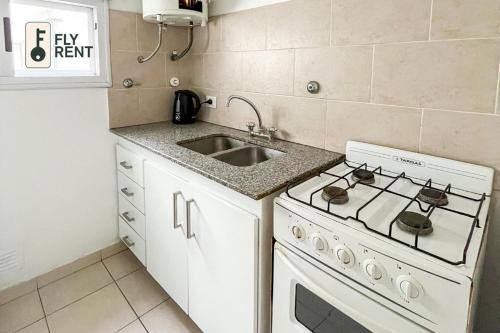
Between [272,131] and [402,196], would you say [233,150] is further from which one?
[402,196]

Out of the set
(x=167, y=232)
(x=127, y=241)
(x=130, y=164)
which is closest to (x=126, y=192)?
(x=130, y=164)

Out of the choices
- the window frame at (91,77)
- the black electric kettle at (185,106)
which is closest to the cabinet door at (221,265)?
the black electric kettle at (185,106)

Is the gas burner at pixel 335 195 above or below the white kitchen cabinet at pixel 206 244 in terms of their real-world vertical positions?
above

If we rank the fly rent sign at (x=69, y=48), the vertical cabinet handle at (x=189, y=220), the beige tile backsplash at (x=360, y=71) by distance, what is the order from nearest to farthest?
1. the beige tile backsplash at (x=360, y=71)
2. the vertical cabinet handle at (x=189, y=220)
3. the fly rent sign at (x=69, y=48)

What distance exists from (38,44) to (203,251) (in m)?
1.37

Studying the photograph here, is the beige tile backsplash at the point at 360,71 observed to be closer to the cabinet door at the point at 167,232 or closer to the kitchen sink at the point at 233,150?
the kitchen sink at the point at 233,150

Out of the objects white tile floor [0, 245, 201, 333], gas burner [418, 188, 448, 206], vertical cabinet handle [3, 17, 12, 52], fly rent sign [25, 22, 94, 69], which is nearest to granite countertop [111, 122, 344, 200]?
gas burner [418, 188, 448, 206]

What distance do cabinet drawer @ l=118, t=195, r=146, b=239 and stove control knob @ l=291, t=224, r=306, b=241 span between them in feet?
3.35

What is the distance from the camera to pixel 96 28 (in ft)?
5.67

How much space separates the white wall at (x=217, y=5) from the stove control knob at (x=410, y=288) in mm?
1444

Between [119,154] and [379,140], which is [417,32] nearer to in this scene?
[379,140]

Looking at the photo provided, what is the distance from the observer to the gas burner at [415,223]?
75 centimetres

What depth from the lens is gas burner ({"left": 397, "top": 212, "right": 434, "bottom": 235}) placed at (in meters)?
0.75

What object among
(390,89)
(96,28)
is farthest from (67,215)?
(390,89)
